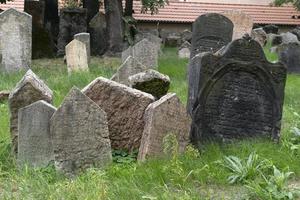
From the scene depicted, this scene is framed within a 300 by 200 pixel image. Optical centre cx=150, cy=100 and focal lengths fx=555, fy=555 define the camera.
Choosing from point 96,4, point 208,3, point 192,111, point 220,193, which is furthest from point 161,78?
point 208,3

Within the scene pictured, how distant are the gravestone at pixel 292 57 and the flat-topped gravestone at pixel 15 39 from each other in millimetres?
6190

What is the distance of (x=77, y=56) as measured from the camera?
12.4 m

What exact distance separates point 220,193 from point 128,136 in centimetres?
155

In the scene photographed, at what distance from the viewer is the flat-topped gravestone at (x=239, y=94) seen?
6.25 m

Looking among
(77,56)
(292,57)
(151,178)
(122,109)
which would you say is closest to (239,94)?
(122,109)

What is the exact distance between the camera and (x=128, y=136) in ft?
19.6

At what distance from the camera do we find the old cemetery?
15.8ft

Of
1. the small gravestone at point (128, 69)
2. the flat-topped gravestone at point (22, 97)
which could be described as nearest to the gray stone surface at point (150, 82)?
the flat-topped gravestone at point (22, 97)

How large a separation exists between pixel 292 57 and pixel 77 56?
5.35 m

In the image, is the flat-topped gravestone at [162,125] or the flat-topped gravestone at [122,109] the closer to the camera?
the flat-topped gravestone at [162,125]

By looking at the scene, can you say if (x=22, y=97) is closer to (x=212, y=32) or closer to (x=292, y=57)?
(x=212, y=32)

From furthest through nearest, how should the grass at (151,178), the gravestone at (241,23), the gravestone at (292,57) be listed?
the gravestone at (241,23)
the gravestone at (292,57)
the grass at (151,178)

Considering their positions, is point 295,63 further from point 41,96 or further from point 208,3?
point 208,3

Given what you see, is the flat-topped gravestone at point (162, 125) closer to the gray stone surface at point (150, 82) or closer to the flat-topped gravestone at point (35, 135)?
the flat-topped gravestone at point (35, 135)
